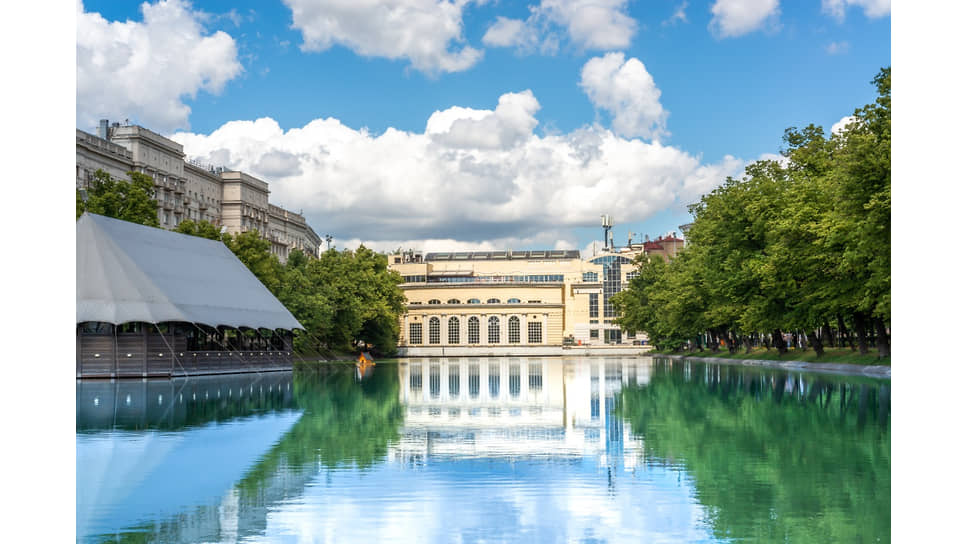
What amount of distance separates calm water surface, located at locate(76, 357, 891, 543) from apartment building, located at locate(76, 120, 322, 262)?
56.0 metres

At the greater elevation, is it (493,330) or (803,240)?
(803,240)

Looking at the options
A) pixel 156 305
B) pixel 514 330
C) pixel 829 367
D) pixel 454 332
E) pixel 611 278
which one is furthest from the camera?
pixel 514 330

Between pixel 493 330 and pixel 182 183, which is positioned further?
pixel 493 330

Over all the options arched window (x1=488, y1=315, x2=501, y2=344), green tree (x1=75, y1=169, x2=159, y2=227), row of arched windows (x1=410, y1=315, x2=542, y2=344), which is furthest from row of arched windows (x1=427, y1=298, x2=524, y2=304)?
green tree (x1=75, y1=169, x2=159, y2=227)

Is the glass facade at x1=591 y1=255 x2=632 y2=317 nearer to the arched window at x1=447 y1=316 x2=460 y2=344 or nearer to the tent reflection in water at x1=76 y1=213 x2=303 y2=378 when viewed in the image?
the arched window at x1=447 y1=316 x2=460 y2=344

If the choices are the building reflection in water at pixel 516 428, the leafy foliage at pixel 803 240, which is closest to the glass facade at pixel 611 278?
the leafy foliage at pixel 803 240

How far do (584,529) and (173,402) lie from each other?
21.0m

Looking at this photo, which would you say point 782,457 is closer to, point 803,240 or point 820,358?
point 803,240

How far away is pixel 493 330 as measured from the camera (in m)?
134

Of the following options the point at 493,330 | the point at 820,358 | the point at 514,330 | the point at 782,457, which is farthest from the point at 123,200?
the point at 514,330

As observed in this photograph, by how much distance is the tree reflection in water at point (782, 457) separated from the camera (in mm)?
9727

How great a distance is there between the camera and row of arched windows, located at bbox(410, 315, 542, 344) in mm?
133125

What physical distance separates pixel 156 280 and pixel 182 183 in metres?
53.7

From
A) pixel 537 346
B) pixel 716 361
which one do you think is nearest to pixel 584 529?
pixel 716 361
